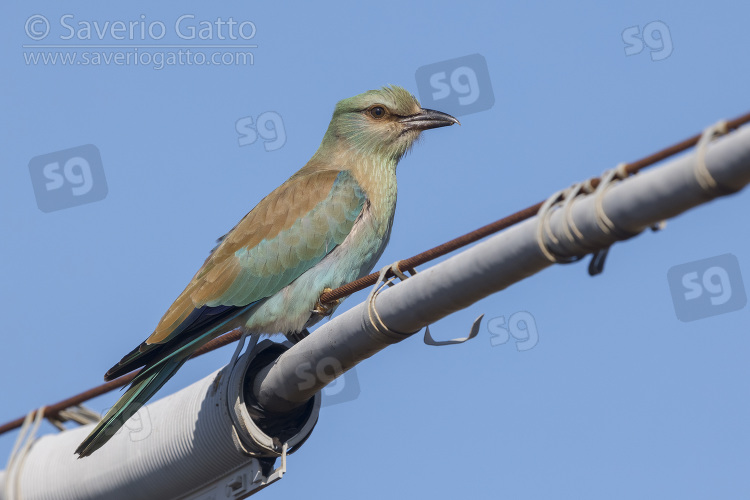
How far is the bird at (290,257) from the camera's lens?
5.52 m

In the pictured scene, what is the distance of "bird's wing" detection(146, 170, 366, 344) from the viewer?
6.02 metres

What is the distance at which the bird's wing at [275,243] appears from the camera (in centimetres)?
602

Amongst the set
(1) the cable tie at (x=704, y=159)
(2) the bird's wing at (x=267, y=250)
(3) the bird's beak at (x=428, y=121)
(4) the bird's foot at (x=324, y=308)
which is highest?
(3) the bird's beak at (x=428, y=121)

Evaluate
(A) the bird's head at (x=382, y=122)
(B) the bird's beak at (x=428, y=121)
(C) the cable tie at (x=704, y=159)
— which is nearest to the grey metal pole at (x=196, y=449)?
(C) the cable tie at (x=704, y=159)

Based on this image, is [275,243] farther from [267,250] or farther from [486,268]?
[486,268]

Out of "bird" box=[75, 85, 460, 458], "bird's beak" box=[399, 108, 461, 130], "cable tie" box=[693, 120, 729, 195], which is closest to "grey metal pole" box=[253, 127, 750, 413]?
"cable tie" box=[693, 120, 729, 195]

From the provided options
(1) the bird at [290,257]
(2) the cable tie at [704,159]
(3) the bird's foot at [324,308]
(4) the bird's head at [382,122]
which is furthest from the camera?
(4) the bird's head at [382,122]

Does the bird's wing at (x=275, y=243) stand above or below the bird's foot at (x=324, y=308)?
above

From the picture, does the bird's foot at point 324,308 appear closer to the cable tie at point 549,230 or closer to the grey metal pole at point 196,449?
the grey metal pole at point 196,449

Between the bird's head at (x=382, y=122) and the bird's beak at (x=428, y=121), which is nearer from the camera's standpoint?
the bird's head at (x=382, y=122)

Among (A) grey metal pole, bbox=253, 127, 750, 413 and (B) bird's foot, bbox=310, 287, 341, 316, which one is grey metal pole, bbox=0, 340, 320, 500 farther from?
(B) bird's foot, bbox=310, 287, 341, 316

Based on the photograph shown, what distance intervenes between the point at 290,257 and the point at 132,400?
1433mm

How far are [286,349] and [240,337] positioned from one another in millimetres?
701

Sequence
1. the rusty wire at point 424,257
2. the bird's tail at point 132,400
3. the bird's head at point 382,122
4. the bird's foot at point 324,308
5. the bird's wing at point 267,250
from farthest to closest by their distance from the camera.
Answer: the bird's head at point 382,122, the bird's foot at point 324,308, the bird's wing at point 267,250, the bird's tail at point 132,400, the rusty wire at point 424,257
